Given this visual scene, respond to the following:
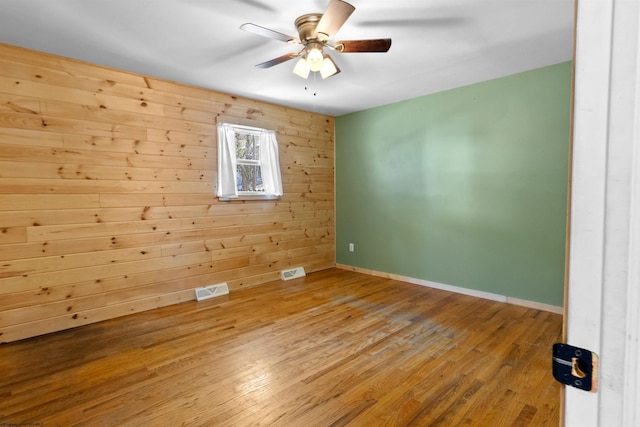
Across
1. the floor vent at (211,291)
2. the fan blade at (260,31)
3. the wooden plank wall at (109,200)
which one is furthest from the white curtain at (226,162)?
the fan blade at (260,31)

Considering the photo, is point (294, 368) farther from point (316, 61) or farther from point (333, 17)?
point (333, 17)

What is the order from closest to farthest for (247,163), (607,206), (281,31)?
1. (607,206)
2. (281,31)
3. (247,163)

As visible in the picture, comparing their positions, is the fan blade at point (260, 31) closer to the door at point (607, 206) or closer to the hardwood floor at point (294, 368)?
the door at point (607, 206)

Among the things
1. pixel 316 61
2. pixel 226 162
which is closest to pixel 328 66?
pixel 316 61

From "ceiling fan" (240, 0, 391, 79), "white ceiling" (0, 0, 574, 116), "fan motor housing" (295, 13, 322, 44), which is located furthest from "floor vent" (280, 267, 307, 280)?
"fan motor housing" (295, 13, 322, 44)

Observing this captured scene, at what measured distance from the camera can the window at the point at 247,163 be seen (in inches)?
150

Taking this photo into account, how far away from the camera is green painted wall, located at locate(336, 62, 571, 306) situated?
10.3 feet

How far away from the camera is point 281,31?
2447mm

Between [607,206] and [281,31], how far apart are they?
8.32ft

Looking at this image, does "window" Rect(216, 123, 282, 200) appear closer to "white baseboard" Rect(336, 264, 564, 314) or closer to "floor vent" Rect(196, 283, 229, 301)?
"floor vent" Rect(196, 283, 229, 301)

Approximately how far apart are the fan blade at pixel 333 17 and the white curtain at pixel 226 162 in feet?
6.60

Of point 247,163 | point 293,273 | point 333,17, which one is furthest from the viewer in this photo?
point 293,273

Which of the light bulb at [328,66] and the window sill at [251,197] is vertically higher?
the light bulb at [328,66]

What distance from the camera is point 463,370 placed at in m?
2.18
